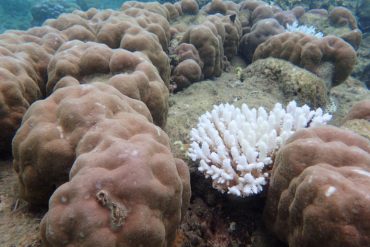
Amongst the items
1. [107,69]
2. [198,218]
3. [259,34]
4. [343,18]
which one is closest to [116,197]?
[198,218]

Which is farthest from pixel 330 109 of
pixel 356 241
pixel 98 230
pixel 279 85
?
pixel 98 230

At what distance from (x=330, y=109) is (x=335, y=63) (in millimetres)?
945

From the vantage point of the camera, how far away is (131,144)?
212cm

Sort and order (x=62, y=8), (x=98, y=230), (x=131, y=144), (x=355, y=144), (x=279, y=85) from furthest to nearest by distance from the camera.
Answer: (x=62, y=8), (x=279, y=85), (x=355, y=144), (x=131, y=144), (x=98, y=230)

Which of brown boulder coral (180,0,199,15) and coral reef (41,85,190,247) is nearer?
coral reef (41,85,190,247)

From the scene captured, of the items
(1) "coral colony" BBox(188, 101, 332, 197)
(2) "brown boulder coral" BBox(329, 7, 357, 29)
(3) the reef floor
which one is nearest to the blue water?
(2) "brown boulder coral" BBox(329, 7, 357, 29)

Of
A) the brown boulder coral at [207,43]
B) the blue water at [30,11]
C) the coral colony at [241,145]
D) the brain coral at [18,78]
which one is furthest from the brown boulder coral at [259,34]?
the blue water at [30,11]

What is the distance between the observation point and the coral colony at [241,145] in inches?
109

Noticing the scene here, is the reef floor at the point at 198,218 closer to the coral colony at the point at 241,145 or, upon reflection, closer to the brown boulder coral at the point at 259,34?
the coral colony at the point at 241,145

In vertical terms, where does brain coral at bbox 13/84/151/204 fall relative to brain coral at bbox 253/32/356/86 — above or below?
above

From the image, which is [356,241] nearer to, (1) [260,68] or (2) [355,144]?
(2) [355,144]

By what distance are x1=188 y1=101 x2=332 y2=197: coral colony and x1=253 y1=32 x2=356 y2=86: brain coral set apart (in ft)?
7.25

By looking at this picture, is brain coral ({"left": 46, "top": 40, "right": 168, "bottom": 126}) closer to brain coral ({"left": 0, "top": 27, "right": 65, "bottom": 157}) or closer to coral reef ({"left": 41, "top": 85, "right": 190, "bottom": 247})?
brain coral ({"left": 0, "top": 27, "right": 65, "bottom": 157})

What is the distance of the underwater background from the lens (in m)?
1.86
